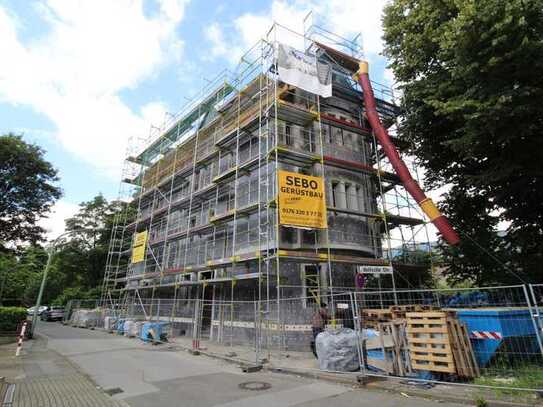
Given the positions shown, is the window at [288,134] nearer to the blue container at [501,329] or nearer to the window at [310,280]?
the window at [310,280]

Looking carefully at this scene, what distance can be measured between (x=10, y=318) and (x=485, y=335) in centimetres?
2089

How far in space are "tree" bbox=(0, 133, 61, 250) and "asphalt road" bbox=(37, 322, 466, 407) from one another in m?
17.8

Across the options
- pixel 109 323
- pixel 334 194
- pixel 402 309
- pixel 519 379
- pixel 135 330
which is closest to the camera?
pixel 519 379

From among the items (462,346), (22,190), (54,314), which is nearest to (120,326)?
(22,190)

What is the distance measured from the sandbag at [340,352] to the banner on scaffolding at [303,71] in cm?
1141

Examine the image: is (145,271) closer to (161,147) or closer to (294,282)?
(161,147)

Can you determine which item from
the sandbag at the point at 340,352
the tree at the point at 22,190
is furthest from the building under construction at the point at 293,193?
the tree at the point at 22,190

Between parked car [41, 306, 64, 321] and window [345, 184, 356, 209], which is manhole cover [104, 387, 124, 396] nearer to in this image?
window [345, 184, 356, 209]

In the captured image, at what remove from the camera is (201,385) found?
25.9ft

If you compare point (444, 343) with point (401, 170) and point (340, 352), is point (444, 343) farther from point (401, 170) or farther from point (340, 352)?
point (401, 170)

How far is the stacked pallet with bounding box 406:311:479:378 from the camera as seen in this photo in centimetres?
684

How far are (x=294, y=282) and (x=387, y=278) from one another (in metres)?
5.08

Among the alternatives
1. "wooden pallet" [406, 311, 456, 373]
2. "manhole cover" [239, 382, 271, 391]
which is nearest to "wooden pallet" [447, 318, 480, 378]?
"wooden pallet" [406, 311, 456, 373]

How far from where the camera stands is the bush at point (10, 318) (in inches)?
682
